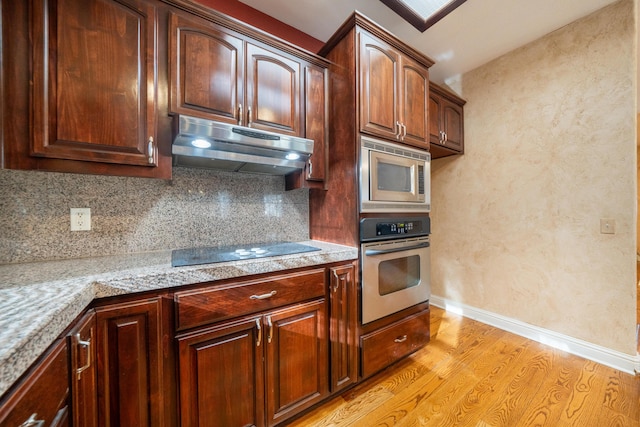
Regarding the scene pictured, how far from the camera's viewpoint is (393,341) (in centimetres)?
167

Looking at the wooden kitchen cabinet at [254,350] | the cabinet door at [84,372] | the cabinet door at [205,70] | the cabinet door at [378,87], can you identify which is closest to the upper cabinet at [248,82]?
the cabinet door at [205,70]

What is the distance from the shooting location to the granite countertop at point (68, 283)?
18.7 inches

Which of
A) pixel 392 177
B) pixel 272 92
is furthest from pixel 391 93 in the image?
pixel 272 92

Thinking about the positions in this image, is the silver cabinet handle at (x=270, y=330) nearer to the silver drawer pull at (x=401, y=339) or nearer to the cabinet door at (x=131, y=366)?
the cabinet door at (x=131, y=366)

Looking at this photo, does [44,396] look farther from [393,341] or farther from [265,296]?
[393,341]

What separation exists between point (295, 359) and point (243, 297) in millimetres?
480

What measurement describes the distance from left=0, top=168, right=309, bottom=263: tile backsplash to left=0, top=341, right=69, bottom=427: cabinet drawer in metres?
0.79

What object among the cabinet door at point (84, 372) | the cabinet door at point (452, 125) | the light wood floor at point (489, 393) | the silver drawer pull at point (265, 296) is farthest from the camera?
the cabinet door at point (452, 125)

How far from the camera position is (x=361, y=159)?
1492 mm

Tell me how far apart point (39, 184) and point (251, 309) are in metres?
1.19

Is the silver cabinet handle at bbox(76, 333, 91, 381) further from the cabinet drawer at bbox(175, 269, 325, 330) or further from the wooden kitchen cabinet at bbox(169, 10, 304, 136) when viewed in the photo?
the wooden kitchen cabinet at bbox(169, 10, 304, 136)

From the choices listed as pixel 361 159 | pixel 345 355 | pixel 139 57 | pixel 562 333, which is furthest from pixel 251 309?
pixel 562 333

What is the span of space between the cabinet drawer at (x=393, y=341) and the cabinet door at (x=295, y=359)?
312mm

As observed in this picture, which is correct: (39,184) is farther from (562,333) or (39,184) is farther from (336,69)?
(562,333)
